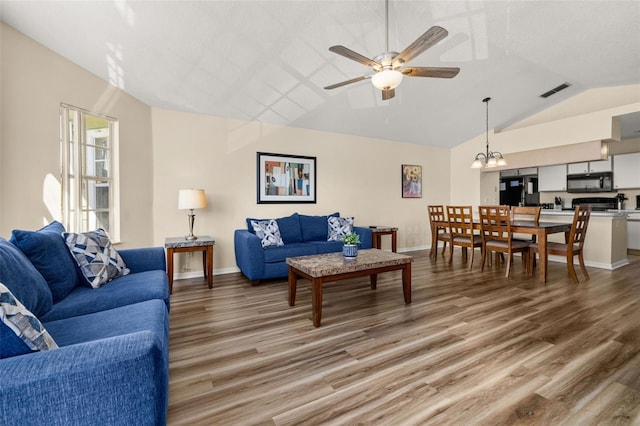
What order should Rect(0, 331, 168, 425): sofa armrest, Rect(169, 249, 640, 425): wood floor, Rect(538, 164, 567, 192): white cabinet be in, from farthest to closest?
Rect(538, 164, 567, 192): white cabinet → Rect(169, 249, 640, 425): wood floor → Rect(0, 331, 168, 425): sofa armrest

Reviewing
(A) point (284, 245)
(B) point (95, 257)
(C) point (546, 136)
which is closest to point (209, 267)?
(A) point (284, 245)

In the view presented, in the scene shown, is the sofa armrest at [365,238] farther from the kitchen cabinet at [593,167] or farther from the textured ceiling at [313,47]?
the kitchen cabinet at [593,167]

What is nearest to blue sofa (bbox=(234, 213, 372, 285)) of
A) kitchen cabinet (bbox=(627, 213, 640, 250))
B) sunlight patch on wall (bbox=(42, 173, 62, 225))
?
sunlight patch on wall (bbox=(42, 173, 62, 225))

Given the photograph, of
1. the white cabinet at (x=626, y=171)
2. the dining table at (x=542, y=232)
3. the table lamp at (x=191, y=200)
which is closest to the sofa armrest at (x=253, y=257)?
the table lamp at (x=191, y=200)

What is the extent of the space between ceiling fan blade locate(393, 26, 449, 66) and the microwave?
5998mm

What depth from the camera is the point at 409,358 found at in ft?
6.48

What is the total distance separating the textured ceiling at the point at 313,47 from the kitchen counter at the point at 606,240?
7.03ft

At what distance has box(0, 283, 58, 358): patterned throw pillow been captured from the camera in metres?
0.91

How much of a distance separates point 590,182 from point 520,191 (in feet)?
3.94

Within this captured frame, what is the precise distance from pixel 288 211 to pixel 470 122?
161 inches

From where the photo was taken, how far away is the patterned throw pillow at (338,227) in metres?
4.69

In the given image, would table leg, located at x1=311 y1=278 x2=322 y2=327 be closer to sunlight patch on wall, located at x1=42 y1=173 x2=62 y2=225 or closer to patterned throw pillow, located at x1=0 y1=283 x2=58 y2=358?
patterned throw pillow, located at x1=0 y1=283 x2=58 y2=358

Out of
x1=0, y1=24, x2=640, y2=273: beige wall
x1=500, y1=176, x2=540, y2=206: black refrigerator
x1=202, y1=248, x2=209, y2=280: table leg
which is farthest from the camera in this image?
x1=500, y1=176, x2=540, y2=206: black refrigerator

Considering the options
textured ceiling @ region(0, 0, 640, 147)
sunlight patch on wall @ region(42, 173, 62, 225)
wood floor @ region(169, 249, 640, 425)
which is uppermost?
textured ceiling @ region(0, 0, 640, 147)
